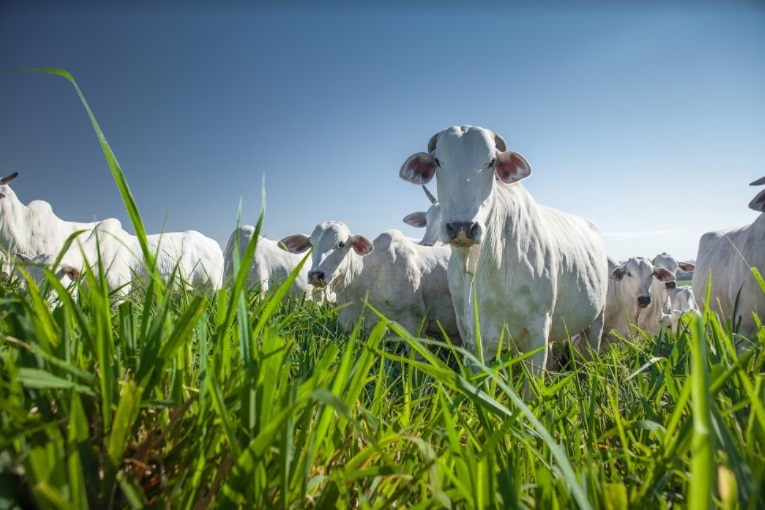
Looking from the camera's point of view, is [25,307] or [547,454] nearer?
[25,307]

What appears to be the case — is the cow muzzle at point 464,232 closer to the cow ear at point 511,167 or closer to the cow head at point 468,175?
the cow head at point 468,175

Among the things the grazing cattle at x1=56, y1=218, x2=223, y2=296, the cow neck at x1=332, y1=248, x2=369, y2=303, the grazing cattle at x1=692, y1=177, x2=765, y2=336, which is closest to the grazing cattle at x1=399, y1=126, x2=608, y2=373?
the grazing cattle at x1=692, y1=177, x2=765, y2=336

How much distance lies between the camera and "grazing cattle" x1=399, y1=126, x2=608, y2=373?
3311 millimetres

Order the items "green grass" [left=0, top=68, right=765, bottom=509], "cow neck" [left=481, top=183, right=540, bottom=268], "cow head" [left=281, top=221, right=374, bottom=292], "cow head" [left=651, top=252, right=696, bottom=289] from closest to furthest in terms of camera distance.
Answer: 1. "green grass" [left=0, top=68, right=765, bottom=509]
2. "cow neck" [left=481, top=183, right=540, bottom=268]
3. "cow head" [left=281, top=221, right=374, bottom=292]
4. "cow head" [left=651, top=252, right=696, bottom=289]

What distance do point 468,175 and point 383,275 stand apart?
2735mm

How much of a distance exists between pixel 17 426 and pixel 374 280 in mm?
5345

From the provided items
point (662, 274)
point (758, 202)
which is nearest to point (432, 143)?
point (758, 202)

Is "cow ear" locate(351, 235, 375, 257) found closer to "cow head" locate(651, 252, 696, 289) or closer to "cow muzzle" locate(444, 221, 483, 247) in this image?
"cow muzzle" locate(444, 221, 483, 247)

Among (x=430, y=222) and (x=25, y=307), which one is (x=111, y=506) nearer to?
(x=25, y=307)

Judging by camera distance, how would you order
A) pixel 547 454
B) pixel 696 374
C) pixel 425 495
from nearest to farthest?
pixel 696 374 → pixel 425 495 → pixel 547 454

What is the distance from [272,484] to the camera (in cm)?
69

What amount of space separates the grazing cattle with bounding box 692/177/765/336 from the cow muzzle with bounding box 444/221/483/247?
225 centimetres

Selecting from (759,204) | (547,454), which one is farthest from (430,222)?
(547,454)

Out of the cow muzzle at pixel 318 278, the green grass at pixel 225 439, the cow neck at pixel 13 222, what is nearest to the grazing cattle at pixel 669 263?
the cow muzzle at pixel 318 278
